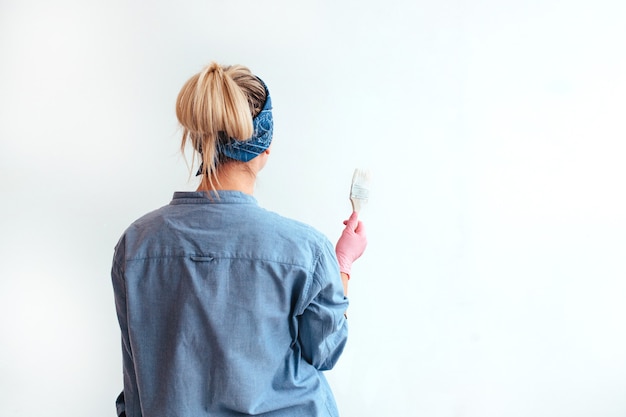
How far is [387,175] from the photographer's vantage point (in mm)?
1511

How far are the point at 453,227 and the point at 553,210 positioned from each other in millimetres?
266

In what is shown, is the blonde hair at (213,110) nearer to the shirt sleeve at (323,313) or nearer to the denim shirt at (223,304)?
the denim shirt at (223,304)

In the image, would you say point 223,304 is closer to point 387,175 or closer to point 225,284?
point 225,284

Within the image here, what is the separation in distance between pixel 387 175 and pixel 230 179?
2.21 ft

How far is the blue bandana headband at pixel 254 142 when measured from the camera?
90 centimetres

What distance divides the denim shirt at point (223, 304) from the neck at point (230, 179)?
2 cm

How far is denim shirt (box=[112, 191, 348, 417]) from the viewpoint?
2.84 ft

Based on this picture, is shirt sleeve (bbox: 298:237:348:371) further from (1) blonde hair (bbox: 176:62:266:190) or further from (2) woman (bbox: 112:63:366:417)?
(1) blonde hair (bbox: 176:62:266:190)

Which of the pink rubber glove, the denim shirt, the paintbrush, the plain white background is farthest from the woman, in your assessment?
the plain white background

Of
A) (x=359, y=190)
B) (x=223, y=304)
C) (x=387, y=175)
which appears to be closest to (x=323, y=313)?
Answer: (x=223, y=304)

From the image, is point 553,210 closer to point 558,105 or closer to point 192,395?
point 558,105

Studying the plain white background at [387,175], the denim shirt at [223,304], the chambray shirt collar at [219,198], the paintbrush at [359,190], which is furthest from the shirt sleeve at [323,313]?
the plain white background at [387,175]

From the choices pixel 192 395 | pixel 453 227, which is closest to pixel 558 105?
pixel 453 227

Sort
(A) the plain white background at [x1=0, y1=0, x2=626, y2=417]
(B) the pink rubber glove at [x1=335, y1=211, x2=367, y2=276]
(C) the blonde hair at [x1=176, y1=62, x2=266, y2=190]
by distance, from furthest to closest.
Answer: (A) the plain white background at [x1=0, y1=0, x2=626, y2=417] → (B) the pink rubber glove at [x1=335, y1=211, x2=367, y2=276] → (C) the blonde hair at [x1=176, y1=62, x2=266, y2=190]
